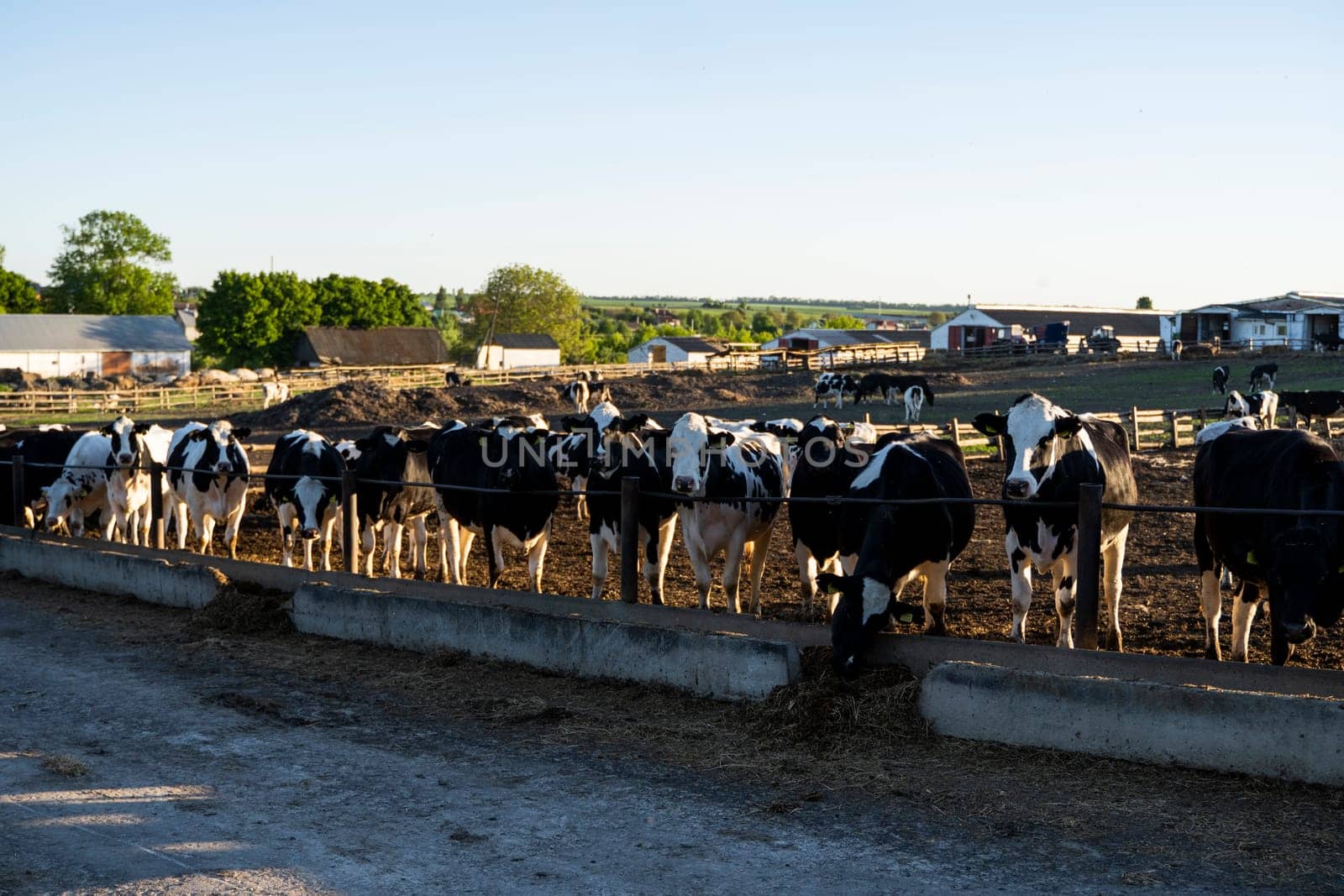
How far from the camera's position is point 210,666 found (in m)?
9.34

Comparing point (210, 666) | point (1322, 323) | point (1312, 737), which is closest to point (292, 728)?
point (210, 666)

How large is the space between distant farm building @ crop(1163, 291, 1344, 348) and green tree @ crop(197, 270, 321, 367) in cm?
5535

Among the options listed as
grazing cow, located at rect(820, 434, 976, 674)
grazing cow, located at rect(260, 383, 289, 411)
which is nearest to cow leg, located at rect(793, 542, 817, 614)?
grazing cow, located at rect(820, 434, 976, 674)

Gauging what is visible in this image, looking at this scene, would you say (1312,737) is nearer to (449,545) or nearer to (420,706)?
(420,706)

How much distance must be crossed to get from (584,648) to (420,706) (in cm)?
120

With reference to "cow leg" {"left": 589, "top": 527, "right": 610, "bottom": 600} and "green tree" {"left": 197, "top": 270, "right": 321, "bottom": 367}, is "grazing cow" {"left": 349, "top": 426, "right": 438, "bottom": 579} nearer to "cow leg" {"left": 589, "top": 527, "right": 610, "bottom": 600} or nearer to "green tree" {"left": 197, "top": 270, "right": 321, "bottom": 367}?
"cow leg" {"left": 589, "top": 527, "right": 610, "bottom": 600}

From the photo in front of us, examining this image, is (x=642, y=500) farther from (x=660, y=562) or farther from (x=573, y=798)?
(x=573, y=798)

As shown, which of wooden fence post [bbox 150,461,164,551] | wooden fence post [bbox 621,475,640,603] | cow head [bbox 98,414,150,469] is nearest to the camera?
wooden fence post [bbox 621,475,640,603]

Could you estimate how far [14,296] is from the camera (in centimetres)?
9881

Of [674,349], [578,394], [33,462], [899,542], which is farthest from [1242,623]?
[674,349]

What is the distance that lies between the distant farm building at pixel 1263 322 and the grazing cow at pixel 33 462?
189 ft

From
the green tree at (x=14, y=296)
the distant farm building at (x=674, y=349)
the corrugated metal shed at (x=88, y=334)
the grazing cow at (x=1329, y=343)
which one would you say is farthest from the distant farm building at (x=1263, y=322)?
the green tree at (x=14, y=296)

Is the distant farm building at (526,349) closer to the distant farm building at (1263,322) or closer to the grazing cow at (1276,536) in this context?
the distant farm building at (1263,322)

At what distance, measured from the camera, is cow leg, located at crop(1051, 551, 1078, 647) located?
389 inches
